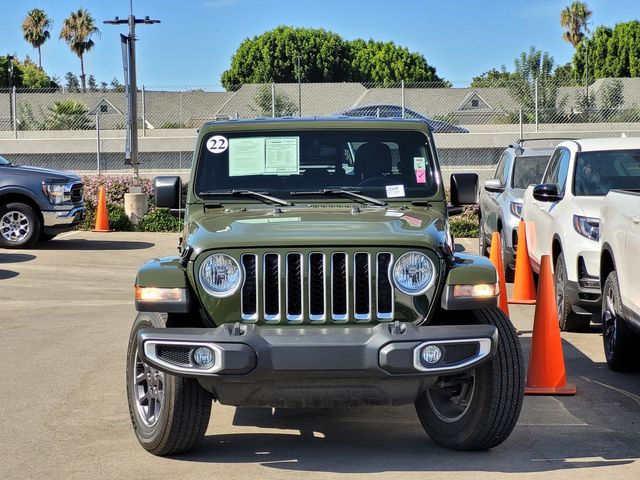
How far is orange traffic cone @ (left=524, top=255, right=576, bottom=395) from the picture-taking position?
7305 millimetres

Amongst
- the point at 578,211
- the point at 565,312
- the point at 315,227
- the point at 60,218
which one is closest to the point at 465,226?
the point at 60,218

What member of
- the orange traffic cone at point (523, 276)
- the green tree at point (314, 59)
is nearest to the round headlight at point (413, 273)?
the orange traffic cone at point (523, 276)

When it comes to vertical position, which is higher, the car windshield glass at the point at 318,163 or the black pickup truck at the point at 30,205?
the car windshield glass at the point at 318,163

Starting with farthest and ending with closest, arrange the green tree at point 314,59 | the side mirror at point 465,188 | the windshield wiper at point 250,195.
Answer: the green tree at point 314,59 < the side mirror at point 465,188 < the windshield wiper at point 250,195

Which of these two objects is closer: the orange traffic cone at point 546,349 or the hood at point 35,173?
the orange traffic cone at point 546,349

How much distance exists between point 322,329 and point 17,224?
12.6 metres

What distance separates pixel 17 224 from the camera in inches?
677

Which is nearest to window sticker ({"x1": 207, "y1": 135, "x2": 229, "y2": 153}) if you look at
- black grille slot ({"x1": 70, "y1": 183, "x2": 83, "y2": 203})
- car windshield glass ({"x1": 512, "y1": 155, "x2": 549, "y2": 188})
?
car windshield glass ({"x1": 512, "y1": 155, "x2": 549, "y2": 188})

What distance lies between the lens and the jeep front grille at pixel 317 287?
5641 millimetres

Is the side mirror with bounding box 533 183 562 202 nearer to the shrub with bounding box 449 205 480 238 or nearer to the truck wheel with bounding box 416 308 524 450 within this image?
the truck wheel with bounding box 416 308 524 450

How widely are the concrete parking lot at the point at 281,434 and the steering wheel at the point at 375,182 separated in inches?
57.7

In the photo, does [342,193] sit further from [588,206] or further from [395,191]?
[588,206]

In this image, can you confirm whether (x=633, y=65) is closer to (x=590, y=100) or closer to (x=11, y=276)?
(x=590, y=100)

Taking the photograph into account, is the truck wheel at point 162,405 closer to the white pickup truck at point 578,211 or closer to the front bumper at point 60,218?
the white pickup truck at point 578,211
